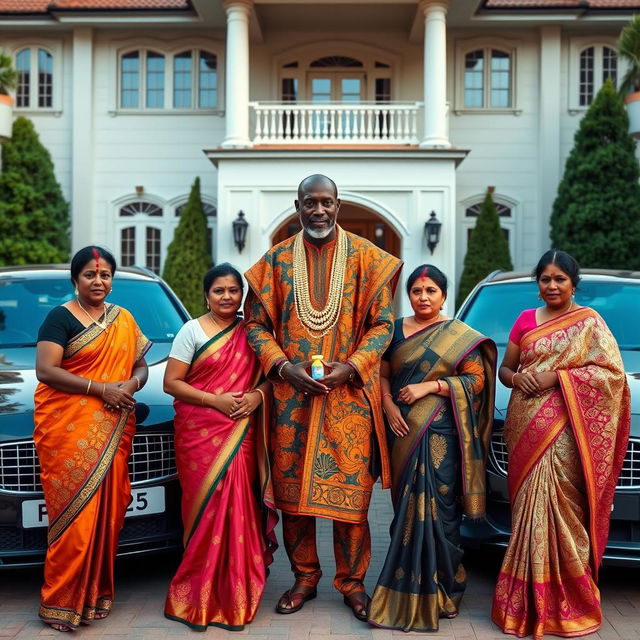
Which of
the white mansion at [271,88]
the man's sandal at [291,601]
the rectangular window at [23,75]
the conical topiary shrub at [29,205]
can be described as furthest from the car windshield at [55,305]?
the rectangular window at [23,75]

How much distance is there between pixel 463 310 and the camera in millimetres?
5969

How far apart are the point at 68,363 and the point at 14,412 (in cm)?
50

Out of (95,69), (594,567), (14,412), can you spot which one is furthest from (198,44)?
(594,567)

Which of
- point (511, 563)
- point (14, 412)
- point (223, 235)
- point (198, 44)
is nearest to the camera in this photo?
point (511, 563)

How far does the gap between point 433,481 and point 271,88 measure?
13.8 meters

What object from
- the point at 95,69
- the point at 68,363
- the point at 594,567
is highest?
the point at 95,69

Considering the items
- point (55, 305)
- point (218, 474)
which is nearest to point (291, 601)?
point (218, 474)

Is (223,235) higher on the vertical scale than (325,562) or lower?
higher

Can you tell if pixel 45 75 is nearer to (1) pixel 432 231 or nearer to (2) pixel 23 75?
Answer: (2) pixel 23 75

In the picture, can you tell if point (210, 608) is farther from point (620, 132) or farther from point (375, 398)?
point (620, 132)

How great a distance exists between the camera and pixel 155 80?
1664 cm

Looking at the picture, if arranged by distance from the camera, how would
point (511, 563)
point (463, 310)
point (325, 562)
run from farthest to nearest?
point (463, 310), point (325, 562), point (511, 563)

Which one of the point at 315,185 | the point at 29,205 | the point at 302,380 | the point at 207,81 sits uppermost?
the point at 207,81

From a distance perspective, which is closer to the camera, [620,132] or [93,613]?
[93,613]
